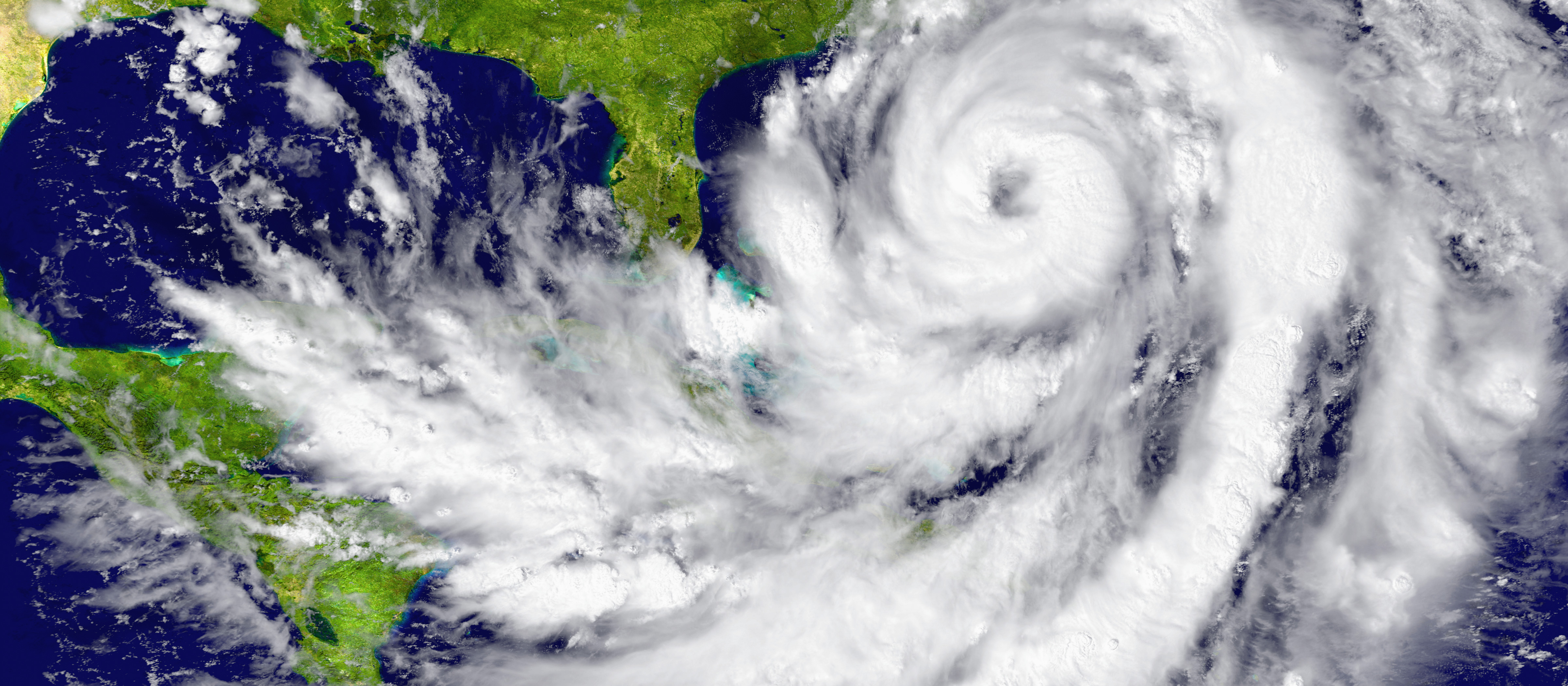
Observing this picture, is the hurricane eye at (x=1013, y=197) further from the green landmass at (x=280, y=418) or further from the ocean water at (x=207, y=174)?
the ocean water at (x=207, y=174)

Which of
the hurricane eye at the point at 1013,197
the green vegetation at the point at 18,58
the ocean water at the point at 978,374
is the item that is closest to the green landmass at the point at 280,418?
the green vegetation at the point at 18,58

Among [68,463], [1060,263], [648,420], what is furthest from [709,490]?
[68,463]

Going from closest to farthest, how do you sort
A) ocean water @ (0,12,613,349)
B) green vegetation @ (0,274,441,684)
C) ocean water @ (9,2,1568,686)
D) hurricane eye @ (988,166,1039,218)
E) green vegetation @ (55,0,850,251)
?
ocean water @ (0,12,613,349) < green vegetation @ (0,274,441,684) < ocean water @ (9,2,1568,686) < hurricane eye @ (988,166,1039,218) < green vegetation @ (55,0,850,251)

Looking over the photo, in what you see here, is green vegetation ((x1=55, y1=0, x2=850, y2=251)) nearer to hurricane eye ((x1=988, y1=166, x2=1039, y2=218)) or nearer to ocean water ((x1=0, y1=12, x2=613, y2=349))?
ocean water ((x1=0, y1=12, x2=613, y2=349))

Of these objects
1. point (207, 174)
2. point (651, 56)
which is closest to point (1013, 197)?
point (651, 56)

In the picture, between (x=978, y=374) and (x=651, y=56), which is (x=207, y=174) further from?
(x=978, y=374)

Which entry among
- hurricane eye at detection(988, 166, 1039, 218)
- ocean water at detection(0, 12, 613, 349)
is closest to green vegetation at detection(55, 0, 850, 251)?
ocean water at detection(0, 12, 613, 349)

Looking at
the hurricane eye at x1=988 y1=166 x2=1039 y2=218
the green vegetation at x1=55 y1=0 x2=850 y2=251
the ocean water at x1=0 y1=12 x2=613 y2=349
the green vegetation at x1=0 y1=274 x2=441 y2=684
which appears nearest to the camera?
the ocean water at x1=0 y1=12 x2=613 y2=349
